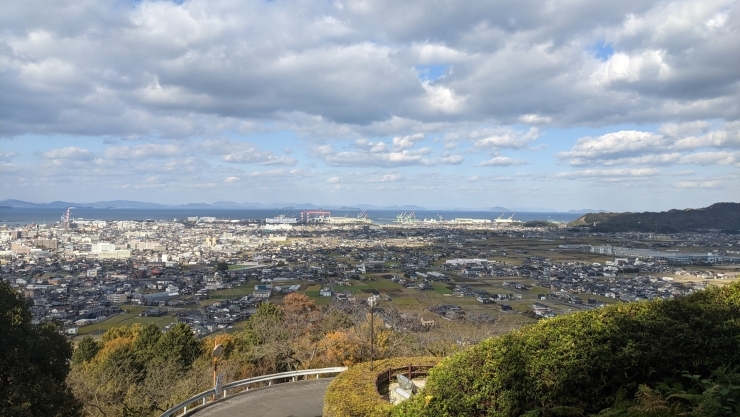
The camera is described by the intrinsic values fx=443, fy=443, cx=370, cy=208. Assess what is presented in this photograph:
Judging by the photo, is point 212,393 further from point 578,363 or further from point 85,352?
point 85,352

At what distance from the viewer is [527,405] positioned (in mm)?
4898

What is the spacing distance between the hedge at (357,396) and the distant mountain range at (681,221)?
84.5m

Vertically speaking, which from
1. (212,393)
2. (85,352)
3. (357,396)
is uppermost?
(357,396)

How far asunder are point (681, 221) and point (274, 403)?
311 ft

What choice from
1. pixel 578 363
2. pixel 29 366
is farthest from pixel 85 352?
pixel 578 363

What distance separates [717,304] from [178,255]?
57.1 meters

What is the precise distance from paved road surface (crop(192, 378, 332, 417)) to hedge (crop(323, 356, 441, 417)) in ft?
5.28

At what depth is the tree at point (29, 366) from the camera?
869 cm

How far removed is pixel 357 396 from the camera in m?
6.96

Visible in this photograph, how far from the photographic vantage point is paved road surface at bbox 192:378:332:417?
904 cm

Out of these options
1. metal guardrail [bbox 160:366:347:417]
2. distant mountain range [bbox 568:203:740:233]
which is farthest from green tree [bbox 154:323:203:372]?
distant mountain range [bbox 568:203:740:233]

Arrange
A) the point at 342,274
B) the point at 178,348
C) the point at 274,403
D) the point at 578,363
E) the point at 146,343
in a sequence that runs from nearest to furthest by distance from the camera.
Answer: the point at 578,363 → the point at 274,403 → the point at 178,348 → the point at 146,343 → the point at 342,274

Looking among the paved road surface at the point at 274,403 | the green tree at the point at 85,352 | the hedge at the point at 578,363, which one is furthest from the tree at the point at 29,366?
the hedge at the point at 578,363

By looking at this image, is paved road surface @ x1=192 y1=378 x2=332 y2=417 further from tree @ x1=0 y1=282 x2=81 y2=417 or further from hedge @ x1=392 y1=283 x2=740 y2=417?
hedge @ x1=392 y1=283 x2=740 y2=417
